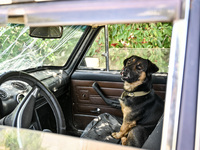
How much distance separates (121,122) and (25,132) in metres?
1.82

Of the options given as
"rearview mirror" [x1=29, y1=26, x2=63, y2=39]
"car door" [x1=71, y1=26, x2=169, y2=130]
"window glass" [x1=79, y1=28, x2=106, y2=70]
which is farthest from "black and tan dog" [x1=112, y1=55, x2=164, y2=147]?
"rearview mirror" [x1=29, y1=26, x2=63, y2=39]

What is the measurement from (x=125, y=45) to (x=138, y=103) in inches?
39.5

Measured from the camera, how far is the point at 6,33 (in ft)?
7.72

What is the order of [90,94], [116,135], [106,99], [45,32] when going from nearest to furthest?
[45,32], [116,135], [106,99], [90,94]

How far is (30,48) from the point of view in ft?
9.52

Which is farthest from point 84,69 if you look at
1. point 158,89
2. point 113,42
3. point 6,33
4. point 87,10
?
point 87,10

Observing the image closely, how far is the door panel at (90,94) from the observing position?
326cm

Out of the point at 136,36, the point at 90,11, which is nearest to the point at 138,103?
the point at 136,36

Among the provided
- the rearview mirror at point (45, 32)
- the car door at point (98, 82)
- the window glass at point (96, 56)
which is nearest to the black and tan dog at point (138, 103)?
the car door at point (98, 82)

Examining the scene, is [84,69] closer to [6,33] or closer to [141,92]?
[141,92]

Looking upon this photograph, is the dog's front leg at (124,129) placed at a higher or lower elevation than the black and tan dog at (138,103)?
lower

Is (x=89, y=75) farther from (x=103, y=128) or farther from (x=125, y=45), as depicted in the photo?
(x=103, y=128)

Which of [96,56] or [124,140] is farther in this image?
[96,56]

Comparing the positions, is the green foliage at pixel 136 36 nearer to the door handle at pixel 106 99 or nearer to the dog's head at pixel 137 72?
the dog's head at pixel 137 72
